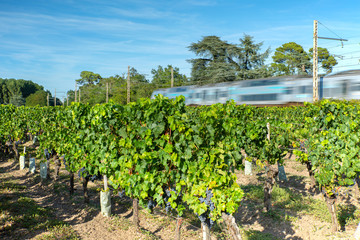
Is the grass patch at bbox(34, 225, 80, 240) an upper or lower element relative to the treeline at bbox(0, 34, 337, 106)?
lower

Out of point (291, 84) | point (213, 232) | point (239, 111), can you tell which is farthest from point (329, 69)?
point (213, 232)

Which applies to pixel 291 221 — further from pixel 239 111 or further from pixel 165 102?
pixel 165 102

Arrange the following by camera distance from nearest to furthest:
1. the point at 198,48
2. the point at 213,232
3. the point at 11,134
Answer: the point at 213,232, the point at 11,134, the point at 198,48

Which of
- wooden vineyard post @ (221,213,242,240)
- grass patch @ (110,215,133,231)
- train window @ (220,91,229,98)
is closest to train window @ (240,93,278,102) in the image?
train window @ (220,91,229,98)

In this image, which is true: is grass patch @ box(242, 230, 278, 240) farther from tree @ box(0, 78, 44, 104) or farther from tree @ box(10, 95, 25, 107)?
tree @ box(0, 78, 44, 104)

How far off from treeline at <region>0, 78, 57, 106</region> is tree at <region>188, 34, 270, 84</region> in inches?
1729

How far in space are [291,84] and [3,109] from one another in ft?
63.3

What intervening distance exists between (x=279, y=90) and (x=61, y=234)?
20.1 m

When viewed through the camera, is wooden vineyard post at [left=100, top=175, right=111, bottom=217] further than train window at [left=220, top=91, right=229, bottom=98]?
No

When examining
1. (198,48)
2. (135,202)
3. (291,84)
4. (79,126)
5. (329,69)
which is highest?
(198,48)

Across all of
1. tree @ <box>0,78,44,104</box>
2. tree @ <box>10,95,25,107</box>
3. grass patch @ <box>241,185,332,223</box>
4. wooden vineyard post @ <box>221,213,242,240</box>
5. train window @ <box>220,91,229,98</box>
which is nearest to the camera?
wooden vineyard post @ <box>221,213,242,240</box>

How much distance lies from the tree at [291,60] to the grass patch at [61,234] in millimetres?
38579

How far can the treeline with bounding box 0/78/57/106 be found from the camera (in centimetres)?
6600

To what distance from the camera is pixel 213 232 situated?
5.27 meters
